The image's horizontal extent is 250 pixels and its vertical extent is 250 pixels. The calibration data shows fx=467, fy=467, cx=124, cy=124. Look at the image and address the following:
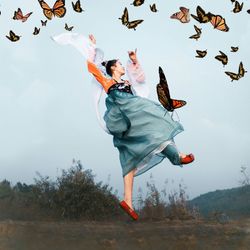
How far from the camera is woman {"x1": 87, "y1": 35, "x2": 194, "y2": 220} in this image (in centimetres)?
948

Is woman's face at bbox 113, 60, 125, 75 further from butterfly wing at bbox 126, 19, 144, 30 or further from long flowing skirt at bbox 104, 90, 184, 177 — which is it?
butterfly wing at bbox 126, 19, 144, 30

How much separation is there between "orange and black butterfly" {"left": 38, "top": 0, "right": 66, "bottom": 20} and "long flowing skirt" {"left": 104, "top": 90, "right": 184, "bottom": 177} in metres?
2.00

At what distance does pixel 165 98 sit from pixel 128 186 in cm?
191

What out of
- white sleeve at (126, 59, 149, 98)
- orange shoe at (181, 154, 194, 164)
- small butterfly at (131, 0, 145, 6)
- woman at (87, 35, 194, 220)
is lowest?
orange shoe at (181, 154, 194, 164)

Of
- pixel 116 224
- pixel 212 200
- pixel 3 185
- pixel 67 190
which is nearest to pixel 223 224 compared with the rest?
pixel 116 224

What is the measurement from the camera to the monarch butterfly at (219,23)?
9044mm

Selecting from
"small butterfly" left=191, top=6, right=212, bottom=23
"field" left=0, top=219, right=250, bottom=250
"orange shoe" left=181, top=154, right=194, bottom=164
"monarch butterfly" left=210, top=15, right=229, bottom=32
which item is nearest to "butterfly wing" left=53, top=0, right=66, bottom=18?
"small butterfly" left=191, top=6, right=212, bottom=23

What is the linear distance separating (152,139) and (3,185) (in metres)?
6.20

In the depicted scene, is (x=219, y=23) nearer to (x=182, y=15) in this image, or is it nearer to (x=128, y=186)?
(x=182, y=15)

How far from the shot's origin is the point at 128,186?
9.38 m

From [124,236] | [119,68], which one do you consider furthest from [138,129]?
[124,236]

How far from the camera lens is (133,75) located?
1065cm

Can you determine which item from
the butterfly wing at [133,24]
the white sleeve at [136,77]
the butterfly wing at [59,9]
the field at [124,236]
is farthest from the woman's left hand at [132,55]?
the field at [124,236]

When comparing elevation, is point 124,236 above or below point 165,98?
below
